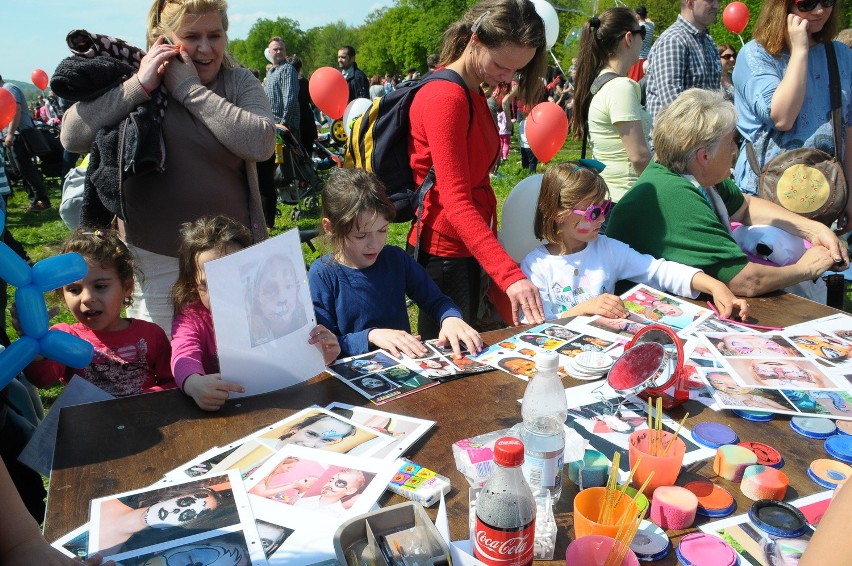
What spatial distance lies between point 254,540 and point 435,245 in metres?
1.52

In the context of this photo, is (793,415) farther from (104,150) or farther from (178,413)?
(104,150)

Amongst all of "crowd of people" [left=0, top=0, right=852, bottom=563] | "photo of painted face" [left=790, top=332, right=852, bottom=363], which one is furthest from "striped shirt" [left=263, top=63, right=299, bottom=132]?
"photo of painted face" [left=790, top=332, right=852, bottom=363]

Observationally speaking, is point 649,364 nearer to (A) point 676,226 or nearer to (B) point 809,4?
(A) point 676,226

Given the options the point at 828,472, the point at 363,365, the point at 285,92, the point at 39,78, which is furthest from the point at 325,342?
the point at 39,78

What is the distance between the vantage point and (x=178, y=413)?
157 centimetres

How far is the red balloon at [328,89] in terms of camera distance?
5242 millimetres

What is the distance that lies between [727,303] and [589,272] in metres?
0.49

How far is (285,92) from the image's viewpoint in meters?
6.84

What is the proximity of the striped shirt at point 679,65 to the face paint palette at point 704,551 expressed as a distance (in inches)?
119

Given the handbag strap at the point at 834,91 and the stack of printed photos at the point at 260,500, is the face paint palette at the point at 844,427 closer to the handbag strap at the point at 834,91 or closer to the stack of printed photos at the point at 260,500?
the stack of printed photos at the point at 260,500

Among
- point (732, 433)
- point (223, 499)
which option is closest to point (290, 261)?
point (223, 499)

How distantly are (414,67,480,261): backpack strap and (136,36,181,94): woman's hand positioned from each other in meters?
0.90

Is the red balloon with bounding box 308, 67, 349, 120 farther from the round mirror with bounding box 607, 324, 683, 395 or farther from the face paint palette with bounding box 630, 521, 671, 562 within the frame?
the face paint palette with bounding box 630, 521, 671, 562

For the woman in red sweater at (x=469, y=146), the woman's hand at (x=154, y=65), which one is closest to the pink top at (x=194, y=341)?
the woman's hand at (x=154, y=65)
